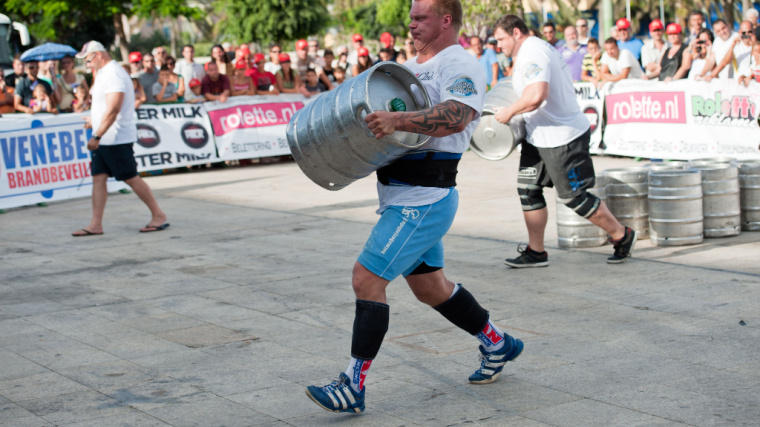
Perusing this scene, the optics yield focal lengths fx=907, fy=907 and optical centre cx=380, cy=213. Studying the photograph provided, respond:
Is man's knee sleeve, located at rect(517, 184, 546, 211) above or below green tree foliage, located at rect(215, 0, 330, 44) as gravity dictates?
below

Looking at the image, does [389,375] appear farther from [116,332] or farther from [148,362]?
[116,332]

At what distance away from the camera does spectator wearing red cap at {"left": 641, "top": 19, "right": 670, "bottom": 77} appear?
48.9 ft

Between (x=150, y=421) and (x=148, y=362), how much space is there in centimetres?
99

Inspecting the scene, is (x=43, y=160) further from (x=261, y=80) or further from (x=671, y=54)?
(x=671, y=54)

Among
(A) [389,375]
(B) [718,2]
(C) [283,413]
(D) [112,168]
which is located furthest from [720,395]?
(B) [718,2]

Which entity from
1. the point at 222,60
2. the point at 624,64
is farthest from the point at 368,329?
the point at 222,60

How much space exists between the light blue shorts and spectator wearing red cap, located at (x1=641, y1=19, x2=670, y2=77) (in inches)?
461

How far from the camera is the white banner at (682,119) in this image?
40.9ft

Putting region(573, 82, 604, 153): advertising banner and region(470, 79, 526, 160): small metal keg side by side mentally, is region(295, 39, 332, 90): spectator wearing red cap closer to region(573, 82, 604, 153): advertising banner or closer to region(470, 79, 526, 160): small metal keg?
region(573, 82, 604, 153): advertising banner

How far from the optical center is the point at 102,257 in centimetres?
827

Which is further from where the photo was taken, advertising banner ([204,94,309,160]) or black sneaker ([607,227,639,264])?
advertising banner ([204,94,309,160])

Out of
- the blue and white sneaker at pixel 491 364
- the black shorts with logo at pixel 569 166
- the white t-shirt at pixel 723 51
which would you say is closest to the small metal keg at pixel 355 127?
the blue and white sneaker at pixel 491 364

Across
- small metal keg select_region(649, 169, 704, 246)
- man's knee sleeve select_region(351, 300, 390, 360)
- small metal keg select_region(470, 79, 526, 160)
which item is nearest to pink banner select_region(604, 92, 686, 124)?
small metal keg select_region(649, 169, 704, 246)

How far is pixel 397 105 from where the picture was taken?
3.83 metres
